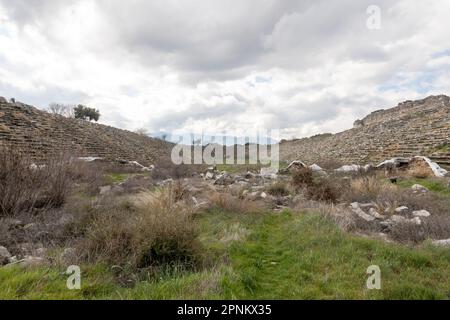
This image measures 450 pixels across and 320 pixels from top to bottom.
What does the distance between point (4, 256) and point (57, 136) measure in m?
16.0

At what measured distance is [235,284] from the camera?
309cm

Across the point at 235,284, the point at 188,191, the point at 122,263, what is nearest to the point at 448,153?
the point at 188,191

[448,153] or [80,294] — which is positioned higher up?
[448,153]

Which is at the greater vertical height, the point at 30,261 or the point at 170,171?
the point at 170,171

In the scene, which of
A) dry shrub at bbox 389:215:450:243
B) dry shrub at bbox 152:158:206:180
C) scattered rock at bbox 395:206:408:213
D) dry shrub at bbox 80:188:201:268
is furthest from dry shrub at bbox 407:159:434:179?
dry shrub at bbox 80:188:201:268

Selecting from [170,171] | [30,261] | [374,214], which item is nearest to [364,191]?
[374,214]

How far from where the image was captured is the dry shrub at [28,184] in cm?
519

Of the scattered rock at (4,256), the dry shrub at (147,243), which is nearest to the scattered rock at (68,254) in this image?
the dry shrub at (147,243)

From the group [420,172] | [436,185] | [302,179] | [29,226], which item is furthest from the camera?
[420,172]

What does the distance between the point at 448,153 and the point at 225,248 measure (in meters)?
12.7

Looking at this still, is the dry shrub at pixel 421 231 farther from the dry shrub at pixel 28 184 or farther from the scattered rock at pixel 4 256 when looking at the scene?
the dry shrub at pixel 28 184

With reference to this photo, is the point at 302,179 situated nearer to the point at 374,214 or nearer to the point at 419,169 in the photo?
the point at 374,214

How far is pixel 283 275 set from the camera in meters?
3.53

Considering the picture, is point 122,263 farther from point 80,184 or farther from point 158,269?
point 80,184
